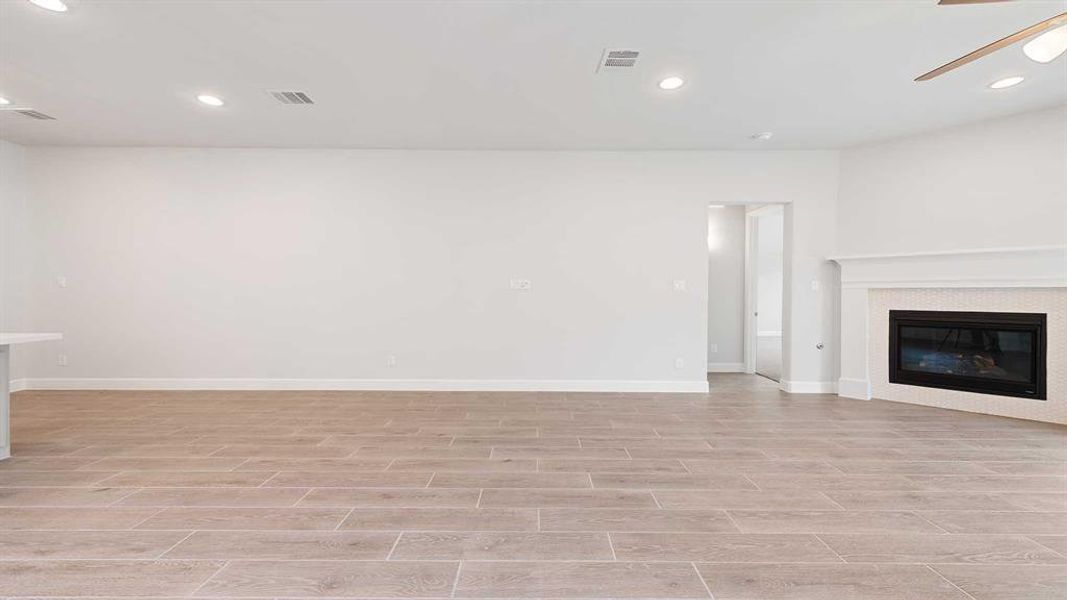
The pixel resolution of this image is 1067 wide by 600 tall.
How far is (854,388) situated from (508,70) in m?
4.84

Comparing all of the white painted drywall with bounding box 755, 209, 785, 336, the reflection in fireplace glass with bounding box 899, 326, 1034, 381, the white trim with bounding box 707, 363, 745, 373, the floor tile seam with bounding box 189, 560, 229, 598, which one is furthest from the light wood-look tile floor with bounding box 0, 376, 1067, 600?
the white painted drywall with bounding box 755, 209, 785, 336

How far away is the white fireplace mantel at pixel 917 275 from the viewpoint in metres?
4.17

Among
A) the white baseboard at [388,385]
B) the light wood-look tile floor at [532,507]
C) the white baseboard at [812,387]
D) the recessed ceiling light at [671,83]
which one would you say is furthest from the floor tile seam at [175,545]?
the white baseboard at [812,387]

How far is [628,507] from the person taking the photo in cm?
242

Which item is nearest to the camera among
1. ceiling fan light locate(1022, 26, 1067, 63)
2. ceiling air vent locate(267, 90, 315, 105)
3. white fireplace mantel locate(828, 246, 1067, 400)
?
ceiling fan light locate(1022, 26, 1067, 63)

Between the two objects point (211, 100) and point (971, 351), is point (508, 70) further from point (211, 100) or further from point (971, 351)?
point (971, 351)

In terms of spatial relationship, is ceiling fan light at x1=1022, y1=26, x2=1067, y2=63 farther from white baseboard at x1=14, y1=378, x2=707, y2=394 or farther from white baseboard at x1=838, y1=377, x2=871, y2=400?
white baseboard at x1=14, y1=378, x2=707, y2=394

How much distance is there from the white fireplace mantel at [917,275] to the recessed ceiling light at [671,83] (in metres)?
2.96

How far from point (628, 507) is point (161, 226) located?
591 centimetres

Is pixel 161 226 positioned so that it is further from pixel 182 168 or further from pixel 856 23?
pixel 856 23

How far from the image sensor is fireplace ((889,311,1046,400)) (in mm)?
4301

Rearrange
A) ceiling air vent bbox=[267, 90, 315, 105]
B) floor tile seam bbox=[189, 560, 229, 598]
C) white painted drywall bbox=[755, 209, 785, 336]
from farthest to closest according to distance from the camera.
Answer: white painted drywall bbox=[755, 209, 785, 336] → ceiling air vent bbox=[267, 90, 315, 105] → floor tile seam bbox=[189, 560, 229, 598]

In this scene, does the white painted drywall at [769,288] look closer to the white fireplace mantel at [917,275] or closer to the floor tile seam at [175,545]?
the white fireplace mantel at [917,275]

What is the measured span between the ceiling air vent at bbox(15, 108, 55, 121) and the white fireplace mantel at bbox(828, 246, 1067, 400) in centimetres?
801
